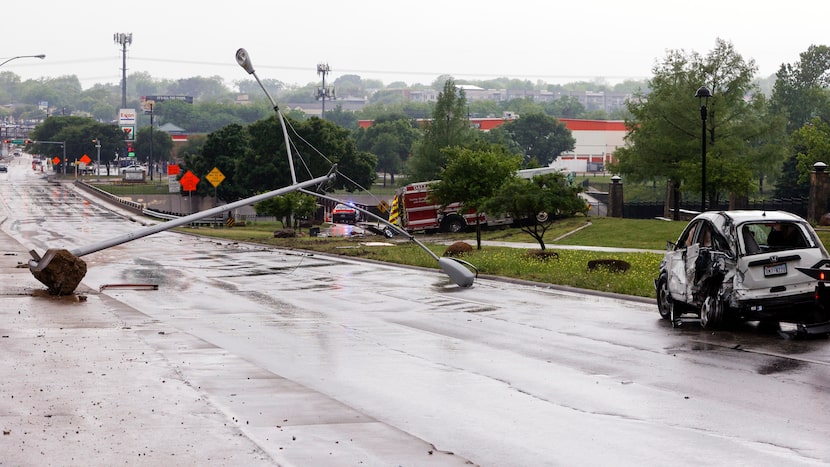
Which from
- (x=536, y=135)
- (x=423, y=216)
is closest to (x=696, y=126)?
(x=423, y=216)

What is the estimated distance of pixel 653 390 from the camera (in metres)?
14.2

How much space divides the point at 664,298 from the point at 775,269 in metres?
3.71

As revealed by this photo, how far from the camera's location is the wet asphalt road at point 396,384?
1083cm

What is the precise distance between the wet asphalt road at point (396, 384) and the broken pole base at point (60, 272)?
1.51ft

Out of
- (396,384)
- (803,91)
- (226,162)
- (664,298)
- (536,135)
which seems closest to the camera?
(396,384)

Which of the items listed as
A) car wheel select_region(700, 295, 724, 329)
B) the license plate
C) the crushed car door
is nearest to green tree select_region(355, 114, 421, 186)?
the crushed car door

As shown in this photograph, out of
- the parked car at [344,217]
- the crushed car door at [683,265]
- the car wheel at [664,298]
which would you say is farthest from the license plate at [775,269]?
the parked car at [344,217]

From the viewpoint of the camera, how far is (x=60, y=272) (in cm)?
2625

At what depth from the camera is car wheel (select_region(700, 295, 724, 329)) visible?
64.4 feet

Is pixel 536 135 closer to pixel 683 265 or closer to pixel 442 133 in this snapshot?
pixel 442 133

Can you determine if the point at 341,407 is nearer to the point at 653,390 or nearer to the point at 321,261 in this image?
the point at 653,390

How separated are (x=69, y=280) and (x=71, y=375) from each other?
1212cm

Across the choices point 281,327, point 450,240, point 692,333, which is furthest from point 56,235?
point 692,333

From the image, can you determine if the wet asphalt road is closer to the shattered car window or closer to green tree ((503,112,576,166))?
the shattered car window
